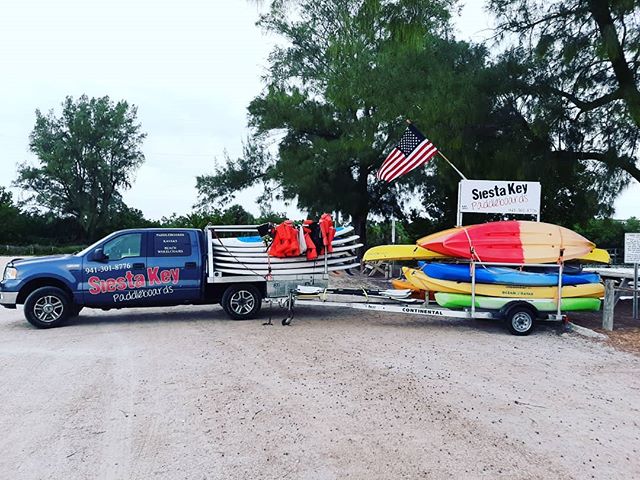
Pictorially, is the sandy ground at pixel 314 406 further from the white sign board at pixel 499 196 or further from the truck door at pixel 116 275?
the white sign board at pixel 499 196

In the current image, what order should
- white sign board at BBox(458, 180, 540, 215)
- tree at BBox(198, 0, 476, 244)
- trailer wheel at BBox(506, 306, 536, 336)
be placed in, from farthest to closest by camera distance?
1. tree at BBox(198, 0, 476, 244)
2. white sign board at BBox(458, 180, 540, 215)
3. trailer wheel at BBox(506, 306, 536, 336)

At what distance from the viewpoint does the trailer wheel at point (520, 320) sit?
9586 millimetres

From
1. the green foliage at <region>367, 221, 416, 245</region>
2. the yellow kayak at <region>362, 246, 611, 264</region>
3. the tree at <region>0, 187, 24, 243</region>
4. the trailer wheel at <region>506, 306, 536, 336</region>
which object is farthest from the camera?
the tree at <region>0, 187, 24, 243</region>

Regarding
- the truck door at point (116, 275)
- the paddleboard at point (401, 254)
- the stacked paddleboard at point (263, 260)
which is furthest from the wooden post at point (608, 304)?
the truck door at point (116, 275)

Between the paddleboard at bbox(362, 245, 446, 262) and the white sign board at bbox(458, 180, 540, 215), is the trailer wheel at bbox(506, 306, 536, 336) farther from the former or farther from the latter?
the white sign board at bbox(458, 180, 540, 215)

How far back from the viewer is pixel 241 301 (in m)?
10.8

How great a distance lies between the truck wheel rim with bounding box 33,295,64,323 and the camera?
32.3 feet

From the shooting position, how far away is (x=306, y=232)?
35.3 feet

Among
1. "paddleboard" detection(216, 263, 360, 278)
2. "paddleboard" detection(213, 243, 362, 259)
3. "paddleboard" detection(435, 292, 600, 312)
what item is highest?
"paddleboard" detection(213, 243, 362, 259)

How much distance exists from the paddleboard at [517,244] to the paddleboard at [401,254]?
0.59m

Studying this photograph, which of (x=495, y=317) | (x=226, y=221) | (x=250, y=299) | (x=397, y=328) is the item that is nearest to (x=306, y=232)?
(x=250, y=299)

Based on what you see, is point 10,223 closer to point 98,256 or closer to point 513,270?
point 98,256

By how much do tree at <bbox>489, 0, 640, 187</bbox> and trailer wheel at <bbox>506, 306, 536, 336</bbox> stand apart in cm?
473

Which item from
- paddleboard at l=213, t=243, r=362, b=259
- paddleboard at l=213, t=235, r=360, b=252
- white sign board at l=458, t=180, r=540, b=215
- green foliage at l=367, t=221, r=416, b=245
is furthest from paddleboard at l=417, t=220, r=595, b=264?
green foliage at l=367, t=221, r=416, b=245
